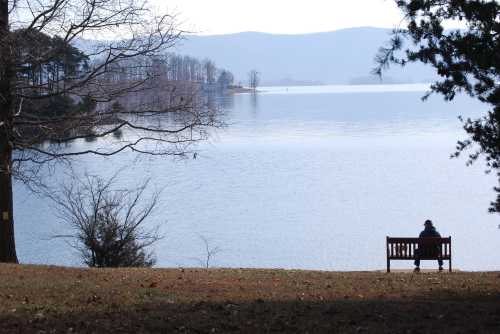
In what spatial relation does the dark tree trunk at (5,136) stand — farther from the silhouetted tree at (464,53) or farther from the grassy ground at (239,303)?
the silhouetted tree at (464,53)

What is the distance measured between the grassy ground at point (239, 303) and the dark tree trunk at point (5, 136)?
2.07 metres

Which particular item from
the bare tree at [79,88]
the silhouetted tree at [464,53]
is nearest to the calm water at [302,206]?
the bare tree at [79,88]

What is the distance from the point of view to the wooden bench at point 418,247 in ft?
50.7

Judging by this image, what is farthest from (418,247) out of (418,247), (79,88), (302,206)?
(302,206)

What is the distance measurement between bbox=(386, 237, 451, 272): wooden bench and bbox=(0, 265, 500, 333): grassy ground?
3.68 metres

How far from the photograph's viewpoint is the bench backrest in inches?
608

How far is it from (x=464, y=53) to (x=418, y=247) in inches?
297

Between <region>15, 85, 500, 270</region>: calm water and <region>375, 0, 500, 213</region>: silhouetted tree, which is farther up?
<region>375, 0, 500, 213</region>: silhouetted tree

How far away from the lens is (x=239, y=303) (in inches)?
337

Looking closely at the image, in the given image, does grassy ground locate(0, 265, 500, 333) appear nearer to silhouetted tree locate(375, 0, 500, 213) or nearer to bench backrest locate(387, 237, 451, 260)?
silhouetted tree locate(375, 0, 500, 213)

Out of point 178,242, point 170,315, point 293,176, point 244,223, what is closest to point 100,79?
point 170,315

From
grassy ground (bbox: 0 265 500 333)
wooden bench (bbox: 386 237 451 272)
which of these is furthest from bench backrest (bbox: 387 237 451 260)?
grassy ground (bbox: 0 265 500 333)

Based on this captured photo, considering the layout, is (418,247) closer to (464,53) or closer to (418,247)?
(418,247)

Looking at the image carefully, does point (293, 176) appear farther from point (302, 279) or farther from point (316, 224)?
point (302, 279)
